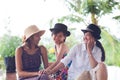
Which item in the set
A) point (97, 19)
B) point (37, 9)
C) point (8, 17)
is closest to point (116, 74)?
point (97, 19)

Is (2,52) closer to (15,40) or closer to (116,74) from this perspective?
(15,40)

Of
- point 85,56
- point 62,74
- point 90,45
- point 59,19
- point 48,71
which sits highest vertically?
point 59,19

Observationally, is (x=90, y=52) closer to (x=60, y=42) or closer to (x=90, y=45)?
(x=90, y=45)

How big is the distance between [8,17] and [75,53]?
1319 millimetres

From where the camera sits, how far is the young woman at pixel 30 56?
7.27 ft

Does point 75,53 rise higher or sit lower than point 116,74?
higher

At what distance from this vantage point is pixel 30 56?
228 cm

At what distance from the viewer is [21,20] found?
3289 millimetres

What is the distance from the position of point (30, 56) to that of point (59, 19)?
1321 millimetres

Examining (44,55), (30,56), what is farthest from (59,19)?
(30,56)

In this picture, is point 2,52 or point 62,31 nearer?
point 62,31

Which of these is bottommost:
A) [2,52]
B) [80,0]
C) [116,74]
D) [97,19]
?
[116,74]

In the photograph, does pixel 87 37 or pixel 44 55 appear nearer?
pixel 87 37

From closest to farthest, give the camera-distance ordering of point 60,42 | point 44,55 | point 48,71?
point 48,71, point 44,55, point 60,42
